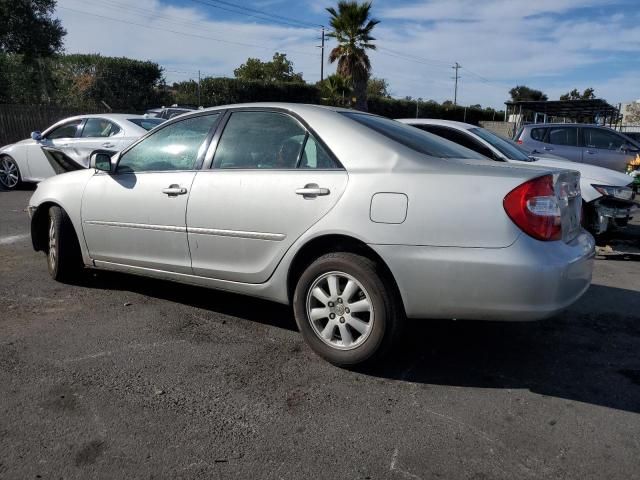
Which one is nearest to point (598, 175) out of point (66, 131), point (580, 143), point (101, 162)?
point (580, 143)

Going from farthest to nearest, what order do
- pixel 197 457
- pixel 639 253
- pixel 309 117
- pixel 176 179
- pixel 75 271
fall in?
pixel 639 253 < pixel 75 271 < pixel 176 179 < pixel 309 117 < pixel 197 457

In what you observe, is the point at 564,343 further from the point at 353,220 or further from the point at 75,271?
the point at 75,271

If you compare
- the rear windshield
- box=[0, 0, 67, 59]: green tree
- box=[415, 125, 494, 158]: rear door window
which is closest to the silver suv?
box=[415, 125, 494, 158]: rear door window

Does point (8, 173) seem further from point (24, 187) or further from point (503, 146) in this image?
point (503, 146)

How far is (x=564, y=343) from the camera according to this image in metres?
3.95

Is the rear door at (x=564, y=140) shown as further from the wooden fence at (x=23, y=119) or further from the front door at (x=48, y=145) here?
the wooden fence at (x=23, y=119)

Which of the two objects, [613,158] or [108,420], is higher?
[613,158]

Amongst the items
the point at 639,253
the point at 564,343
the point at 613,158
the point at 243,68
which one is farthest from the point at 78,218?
the point at 243,68

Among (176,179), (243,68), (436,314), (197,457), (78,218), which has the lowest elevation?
(197,457)

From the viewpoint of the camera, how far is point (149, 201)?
4230 millimetres

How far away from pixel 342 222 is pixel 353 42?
31.3 metres

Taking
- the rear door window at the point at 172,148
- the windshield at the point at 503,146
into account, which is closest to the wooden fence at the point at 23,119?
the rear door window at the point at 172,148

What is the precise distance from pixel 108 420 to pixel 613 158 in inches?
473

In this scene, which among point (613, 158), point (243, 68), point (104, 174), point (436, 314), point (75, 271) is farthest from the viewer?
point (243, 68)
